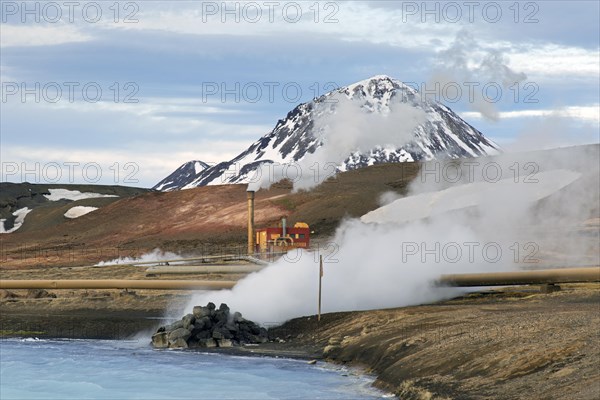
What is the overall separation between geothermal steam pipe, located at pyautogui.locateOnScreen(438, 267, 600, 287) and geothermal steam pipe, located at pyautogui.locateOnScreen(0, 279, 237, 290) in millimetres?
10712

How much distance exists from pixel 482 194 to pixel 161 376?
2596cm

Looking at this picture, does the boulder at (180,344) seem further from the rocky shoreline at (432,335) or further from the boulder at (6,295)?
the boulder at (6,295)

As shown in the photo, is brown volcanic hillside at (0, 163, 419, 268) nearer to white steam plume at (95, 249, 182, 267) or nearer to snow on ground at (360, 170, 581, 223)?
white steam plume at (95, 249, 182, 267)

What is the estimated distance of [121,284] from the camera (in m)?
50.5

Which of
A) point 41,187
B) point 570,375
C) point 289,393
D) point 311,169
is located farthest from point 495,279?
point 41,187

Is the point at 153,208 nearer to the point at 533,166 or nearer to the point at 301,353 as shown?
the point at 533,166

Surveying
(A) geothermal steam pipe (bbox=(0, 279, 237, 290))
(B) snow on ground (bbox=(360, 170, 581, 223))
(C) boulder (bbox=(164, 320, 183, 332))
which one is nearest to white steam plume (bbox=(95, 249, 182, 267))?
(B) snow on ground (bbox=(360, 170, 581, 223))

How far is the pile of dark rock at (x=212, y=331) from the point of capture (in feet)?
127

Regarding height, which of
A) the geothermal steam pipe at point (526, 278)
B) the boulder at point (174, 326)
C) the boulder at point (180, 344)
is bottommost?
the boulder at point (180, 344)

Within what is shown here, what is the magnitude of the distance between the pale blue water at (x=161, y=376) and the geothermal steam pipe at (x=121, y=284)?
24.6 feet

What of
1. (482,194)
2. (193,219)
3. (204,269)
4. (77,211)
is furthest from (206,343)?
(77,211)

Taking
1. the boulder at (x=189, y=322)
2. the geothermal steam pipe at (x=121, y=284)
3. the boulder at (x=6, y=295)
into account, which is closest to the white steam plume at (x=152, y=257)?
the boulder at (x=6, y=295)

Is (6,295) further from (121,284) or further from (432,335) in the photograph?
(432,335)

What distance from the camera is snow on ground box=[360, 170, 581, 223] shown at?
5284cm
